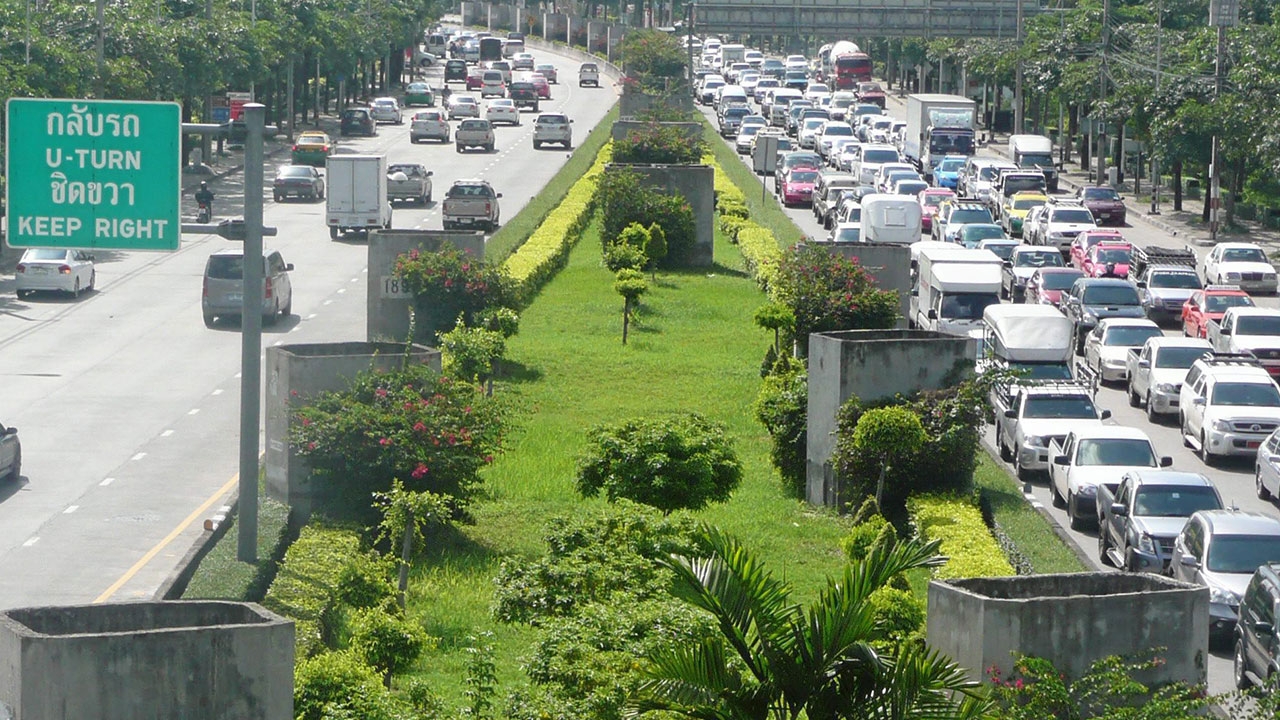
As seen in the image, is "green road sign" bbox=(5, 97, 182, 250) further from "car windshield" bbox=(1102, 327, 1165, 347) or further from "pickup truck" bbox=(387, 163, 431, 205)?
"pickup truck" bbox=(387, 163, 431, 205)

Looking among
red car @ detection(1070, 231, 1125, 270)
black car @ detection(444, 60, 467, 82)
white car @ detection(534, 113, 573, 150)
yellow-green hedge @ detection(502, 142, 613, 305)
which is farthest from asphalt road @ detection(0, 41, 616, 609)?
black car @ detection(444, 60, 467, 82)

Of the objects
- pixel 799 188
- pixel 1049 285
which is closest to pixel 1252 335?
pixel 1049 285

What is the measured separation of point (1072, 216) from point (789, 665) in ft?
144

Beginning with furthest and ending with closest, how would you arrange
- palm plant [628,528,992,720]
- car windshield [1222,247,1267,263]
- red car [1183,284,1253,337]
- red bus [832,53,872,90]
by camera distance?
1. red bus [832,53,872,90]
2. car windshield [1222,247,1267,263]
3. red car [1183,284,1253,337]
4. palm plant [628,528,992,720]

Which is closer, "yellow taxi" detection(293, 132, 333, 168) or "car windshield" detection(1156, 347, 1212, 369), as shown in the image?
"car windshield" detection(1156, 347, 1212, 369)

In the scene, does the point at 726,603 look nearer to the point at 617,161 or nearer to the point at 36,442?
the point at 36,442

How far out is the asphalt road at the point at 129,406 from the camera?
22.8 metres

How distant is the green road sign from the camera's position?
792 inches

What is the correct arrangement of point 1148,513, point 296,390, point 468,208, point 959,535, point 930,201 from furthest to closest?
point 930,201
point 468,208
point 296,390
point 1148,513
point 959,535

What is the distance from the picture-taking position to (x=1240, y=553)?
2088cm

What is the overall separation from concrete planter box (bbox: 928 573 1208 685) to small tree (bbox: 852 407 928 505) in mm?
8635

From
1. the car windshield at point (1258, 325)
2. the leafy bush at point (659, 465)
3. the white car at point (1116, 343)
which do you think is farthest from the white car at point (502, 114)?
the leafy bush at point (659, 465)

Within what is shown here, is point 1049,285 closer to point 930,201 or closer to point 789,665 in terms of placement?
point 930,201

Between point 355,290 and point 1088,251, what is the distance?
1775 centimetres
